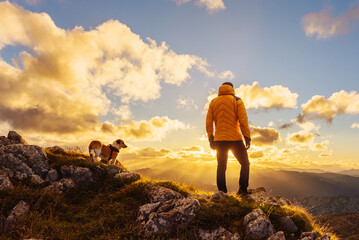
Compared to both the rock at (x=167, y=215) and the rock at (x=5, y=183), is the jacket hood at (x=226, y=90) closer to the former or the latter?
the rock at (x=167, y=215)

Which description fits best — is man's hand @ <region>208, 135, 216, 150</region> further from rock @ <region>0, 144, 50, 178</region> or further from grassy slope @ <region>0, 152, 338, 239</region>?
rock @ <region>0, 144, 50, 178</region>

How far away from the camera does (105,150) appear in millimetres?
12781

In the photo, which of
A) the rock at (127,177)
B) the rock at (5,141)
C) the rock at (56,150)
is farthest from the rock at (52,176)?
the rock at (5,141)

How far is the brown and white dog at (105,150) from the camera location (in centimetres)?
1254

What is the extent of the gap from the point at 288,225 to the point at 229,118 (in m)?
3.99

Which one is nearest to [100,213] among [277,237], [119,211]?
[119,211]

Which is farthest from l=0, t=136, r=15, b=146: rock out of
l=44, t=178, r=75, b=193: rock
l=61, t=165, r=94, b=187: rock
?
l=44, t=178, r=75, b=193: rock

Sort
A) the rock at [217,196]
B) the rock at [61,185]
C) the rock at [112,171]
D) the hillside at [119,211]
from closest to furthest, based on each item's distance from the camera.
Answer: the hillside at [119,211] → the rock at [217,196] → the rock at [61,185] → the rock at [112,171]

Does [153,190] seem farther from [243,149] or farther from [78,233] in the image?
[243,149]

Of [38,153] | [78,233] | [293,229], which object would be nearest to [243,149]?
[293,229]

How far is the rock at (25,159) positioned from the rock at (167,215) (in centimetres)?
553

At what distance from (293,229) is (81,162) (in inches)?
341

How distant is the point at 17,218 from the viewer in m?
5.98

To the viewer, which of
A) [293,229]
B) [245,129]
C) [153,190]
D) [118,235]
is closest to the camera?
[118,235]
